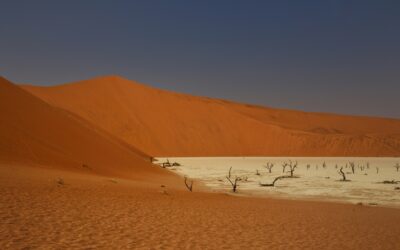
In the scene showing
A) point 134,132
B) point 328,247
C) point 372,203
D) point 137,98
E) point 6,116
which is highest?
point 137,98

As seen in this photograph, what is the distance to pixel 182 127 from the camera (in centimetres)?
8669

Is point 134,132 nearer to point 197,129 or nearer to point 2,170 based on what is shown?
point 197,129

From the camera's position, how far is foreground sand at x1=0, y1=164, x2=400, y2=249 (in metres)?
7.71

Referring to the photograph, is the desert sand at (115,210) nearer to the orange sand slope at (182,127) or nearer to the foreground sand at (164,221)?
the foreground sand at (164,221)

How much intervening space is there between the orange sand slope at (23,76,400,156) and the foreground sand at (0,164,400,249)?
197 feet

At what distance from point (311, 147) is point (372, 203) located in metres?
70.2

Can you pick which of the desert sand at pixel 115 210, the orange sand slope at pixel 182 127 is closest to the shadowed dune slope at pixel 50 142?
the desert sand at pixel 115 210

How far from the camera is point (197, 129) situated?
87625mm

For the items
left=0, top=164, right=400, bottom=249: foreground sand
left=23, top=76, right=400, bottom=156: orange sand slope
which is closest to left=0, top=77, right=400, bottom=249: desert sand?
left=0, top=164, right=400, bottom=249: foreground sand

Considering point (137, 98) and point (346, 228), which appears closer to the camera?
point (346, 228)

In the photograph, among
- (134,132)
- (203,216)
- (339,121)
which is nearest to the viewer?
(203,216)

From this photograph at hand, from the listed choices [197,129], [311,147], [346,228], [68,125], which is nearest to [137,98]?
[197,129]

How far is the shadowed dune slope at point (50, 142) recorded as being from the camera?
20.4 metres

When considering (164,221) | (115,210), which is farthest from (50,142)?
(164,221)
